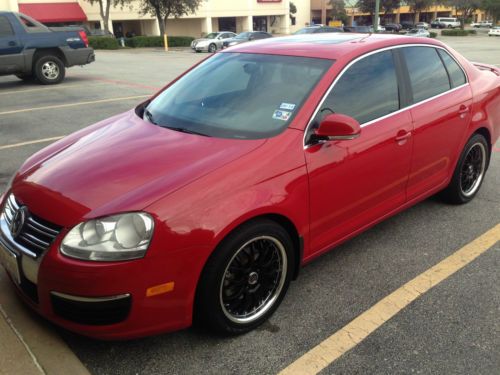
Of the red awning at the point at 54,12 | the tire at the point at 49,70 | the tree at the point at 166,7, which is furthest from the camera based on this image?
the red awning at the point at 54,12

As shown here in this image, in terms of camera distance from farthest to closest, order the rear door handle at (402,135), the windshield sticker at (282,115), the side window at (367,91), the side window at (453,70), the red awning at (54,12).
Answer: the red awning at (54,12)
the side window at (453,70)
the rear door handle at (402,135)
the side window at (367,91)
the windshield sticker at (282,115)

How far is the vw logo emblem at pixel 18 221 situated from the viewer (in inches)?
101

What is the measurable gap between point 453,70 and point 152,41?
37440 millimetres

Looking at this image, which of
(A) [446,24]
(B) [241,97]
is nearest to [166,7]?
(B) [241,97]

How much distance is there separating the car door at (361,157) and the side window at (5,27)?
10.6 meters

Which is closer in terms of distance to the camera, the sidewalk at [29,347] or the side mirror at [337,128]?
the sidewalk at [29,347]

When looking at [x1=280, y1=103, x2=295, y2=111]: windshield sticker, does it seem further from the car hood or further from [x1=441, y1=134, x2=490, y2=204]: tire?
[x1=441, y1=134, x2=490, y2=204]: tire

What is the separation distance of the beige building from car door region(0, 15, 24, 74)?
3439 centimetres

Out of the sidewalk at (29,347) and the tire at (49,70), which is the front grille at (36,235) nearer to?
the sidewalk at (29,347)

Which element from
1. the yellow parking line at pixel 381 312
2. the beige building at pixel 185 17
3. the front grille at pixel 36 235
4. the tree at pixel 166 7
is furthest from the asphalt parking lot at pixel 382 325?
the beige building at pixel 185 17

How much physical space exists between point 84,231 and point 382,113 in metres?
2.15

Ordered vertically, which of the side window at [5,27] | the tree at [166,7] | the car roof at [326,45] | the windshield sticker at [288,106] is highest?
the tree at [166,7]

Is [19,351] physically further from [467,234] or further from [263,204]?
[467,234]

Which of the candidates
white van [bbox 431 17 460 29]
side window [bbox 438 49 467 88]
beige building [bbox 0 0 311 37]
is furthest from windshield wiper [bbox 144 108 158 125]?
white van [bbox 431 17 460 29]
